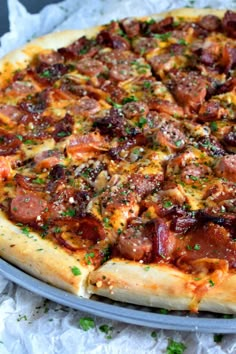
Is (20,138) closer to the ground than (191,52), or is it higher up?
higher up

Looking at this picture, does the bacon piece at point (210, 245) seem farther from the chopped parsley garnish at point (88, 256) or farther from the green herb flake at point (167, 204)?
the chopped parsley garnish at point (88, 256)

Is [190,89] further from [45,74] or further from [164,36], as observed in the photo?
[45,74]

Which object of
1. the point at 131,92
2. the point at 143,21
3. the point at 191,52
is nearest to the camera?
the point at 131,92

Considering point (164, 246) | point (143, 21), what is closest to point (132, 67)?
point (143, 21)

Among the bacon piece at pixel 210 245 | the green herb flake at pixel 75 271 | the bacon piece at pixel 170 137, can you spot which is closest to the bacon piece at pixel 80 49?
the bacon piece at pixel 170 137

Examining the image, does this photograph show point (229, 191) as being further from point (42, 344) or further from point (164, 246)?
point (42, 344)

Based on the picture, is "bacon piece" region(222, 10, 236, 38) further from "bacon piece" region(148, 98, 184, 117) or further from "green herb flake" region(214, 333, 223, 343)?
"green herb flake" region(214, 333, 223, 343)
